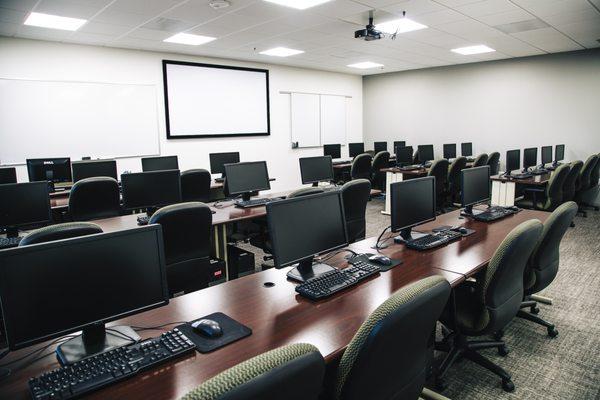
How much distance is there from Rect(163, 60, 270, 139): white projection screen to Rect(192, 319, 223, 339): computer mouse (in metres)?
6.23

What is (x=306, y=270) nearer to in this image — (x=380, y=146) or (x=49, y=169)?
(x=49, y=169)

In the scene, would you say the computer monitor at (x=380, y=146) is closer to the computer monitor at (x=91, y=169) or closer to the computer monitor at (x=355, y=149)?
the computer monitor at (x=355, y=149)

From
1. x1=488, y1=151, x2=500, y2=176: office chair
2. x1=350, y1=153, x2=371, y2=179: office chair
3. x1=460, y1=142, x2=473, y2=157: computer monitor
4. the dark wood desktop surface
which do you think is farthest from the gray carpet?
x1=460, y1=142, x2=473, y2=157: computer monitor

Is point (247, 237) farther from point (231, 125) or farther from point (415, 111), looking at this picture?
point (415, 111)

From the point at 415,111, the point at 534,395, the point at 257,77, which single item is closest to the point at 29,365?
the point at 534,395

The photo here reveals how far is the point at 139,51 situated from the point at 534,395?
7039mm

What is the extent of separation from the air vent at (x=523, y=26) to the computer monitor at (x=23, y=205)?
5.73m

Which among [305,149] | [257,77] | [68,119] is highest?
[257,77]

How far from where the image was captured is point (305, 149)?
9.69m

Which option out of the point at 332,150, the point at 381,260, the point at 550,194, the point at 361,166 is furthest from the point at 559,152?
the point at 381,260

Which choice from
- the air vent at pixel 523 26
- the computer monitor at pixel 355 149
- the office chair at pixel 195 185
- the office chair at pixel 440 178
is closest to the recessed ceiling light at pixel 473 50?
the air vent at pixel 523 26

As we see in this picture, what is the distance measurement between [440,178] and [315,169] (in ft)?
8.40

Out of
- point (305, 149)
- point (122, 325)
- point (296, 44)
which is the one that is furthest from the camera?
point (305, 149)

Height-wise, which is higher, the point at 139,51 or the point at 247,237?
the point at 139,51
